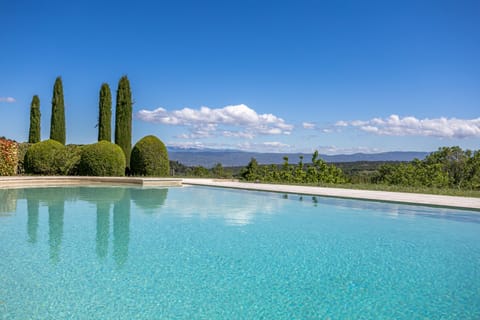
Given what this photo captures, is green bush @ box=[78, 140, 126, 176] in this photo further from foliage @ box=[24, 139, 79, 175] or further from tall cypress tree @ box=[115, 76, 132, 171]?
tall cypress tree @ box=[115, 76, 132, 171]

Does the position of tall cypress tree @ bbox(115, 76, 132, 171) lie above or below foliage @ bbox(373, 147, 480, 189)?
above

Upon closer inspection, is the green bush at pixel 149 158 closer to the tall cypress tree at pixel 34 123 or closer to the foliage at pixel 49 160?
the foliage at pixel 49 160

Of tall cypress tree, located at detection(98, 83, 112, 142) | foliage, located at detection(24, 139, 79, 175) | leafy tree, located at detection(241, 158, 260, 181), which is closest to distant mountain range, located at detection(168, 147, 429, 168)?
leafy tree, located at detection(241, 158, 260, 181)

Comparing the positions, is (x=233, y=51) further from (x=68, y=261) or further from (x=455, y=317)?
(x=455, y=317)

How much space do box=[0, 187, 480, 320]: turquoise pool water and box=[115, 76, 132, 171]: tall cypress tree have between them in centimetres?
1200

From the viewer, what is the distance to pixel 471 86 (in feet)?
61.8

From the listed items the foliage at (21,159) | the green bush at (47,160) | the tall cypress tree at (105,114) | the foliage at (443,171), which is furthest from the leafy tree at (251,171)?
the foliage at (21,159)

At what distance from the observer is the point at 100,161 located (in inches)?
672

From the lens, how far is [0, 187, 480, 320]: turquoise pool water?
121 inches

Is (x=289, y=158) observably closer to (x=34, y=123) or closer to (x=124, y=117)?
(x=124, y=117)

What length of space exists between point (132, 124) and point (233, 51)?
7041 mm

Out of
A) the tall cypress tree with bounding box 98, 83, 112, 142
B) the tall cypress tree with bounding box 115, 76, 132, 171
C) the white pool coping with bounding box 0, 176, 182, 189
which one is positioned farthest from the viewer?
the tall cypress tree with bounding box 98, 83, 112, 142

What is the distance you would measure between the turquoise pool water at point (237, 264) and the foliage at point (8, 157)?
403 inches

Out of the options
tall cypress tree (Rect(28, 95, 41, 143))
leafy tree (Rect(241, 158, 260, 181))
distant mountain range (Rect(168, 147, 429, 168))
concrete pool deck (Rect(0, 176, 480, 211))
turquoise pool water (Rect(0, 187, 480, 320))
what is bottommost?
turquoise pool water (Rect(0, 187, 480, 320))
